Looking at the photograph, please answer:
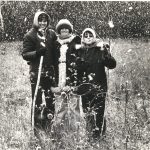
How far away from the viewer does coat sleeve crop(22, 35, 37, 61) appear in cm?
671

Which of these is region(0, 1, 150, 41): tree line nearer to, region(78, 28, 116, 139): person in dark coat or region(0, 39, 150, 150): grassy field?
region(0, 39, 150, 150): grassy field

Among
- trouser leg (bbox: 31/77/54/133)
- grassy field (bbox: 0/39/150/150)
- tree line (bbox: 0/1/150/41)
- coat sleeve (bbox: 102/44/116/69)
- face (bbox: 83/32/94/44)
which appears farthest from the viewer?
tree line (bbox: 0/1/150/41)

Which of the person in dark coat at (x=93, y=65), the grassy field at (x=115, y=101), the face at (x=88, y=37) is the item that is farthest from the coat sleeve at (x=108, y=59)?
the face at (x=88, y=37)

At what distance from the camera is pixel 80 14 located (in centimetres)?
1878

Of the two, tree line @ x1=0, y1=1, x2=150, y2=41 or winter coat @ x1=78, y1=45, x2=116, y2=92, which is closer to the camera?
winter coat @ x1=78, y1=45, x2=116, y2=92

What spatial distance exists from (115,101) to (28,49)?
3177 mm

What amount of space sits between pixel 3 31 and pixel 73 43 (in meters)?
12.3

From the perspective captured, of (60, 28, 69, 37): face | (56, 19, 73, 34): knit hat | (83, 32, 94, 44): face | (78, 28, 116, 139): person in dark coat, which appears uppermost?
(56, 19, 73, 34): knit hat

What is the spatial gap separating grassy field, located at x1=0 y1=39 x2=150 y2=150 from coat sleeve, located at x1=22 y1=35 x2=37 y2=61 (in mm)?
377

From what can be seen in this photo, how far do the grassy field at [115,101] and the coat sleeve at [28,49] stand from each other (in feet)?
1.24

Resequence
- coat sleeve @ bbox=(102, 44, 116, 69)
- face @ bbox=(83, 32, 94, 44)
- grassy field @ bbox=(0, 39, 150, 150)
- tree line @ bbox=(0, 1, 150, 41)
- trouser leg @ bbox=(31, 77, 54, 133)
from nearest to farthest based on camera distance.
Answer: grassy field @ bbox=(0, 39, 150, 150), coat sleeve @ bbox=(102, 44, 116, 69), face @ bbox=(83, 32, 94, 44), trouser leg @ bbox=(31, 77, 54, 133), tree line @ bbox=(0, 1, 150, 41)

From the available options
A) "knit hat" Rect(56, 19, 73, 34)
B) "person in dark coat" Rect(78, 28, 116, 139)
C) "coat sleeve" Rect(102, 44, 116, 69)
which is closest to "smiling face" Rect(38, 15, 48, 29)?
"knit hat" Rect(56, 19, 73, 34)

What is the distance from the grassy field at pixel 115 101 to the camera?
6367 mm

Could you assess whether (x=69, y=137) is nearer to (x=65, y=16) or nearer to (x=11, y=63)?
(x=11, y=63)
